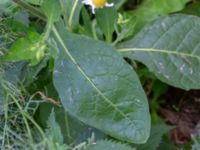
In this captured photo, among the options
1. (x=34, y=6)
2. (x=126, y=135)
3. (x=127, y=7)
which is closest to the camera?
(x=126, y=135)

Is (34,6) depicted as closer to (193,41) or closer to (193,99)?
(193,41)

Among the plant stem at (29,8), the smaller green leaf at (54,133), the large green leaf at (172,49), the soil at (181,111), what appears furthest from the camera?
the soil at (181,111)

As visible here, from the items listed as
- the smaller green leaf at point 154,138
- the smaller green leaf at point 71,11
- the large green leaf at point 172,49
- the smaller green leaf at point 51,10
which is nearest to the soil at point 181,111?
the smaller green leaf at point 154,138

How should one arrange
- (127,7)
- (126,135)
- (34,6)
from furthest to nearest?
(127,7), (34,6), (126,135)

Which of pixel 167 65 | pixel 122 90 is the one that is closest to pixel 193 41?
pixel 167 65

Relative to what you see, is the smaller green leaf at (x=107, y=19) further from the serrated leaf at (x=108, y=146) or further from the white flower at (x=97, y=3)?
the serrated leaf at (x=108, y=146)
